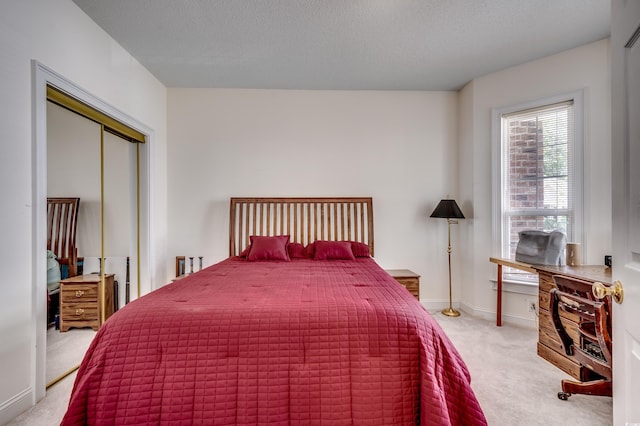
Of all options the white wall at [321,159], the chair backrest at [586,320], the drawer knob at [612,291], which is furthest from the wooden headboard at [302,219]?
the drawer knob at [612,291]

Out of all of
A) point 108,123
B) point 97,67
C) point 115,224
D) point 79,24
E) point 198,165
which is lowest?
point 115,224

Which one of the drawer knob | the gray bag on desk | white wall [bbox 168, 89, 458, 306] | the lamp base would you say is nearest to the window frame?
the gray bag on desk

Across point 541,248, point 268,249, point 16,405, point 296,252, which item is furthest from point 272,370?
point 541,248

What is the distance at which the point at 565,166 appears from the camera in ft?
9.87

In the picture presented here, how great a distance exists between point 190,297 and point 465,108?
12.3 feet

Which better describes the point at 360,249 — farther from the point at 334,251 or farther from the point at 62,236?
the point at 62,236

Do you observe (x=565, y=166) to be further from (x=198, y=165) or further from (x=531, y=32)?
(x=198, y=165)

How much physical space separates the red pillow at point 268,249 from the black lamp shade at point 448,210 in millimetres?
1870

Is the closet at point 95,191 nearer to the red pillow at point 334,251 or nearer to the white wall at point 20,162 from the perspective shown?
the white wall at point 20,162

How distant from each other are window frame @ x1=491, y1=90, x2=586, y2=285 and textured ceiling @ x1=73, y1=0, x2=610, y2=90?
18.9 inches

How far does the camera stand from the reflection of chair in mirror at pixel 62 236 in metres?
2.14

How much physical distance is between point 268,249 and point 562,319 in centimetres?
265

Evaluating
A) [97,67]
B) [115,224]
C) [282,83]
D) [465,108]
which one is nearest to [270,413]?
[115,224]

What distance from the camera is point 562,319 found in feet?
7.42
